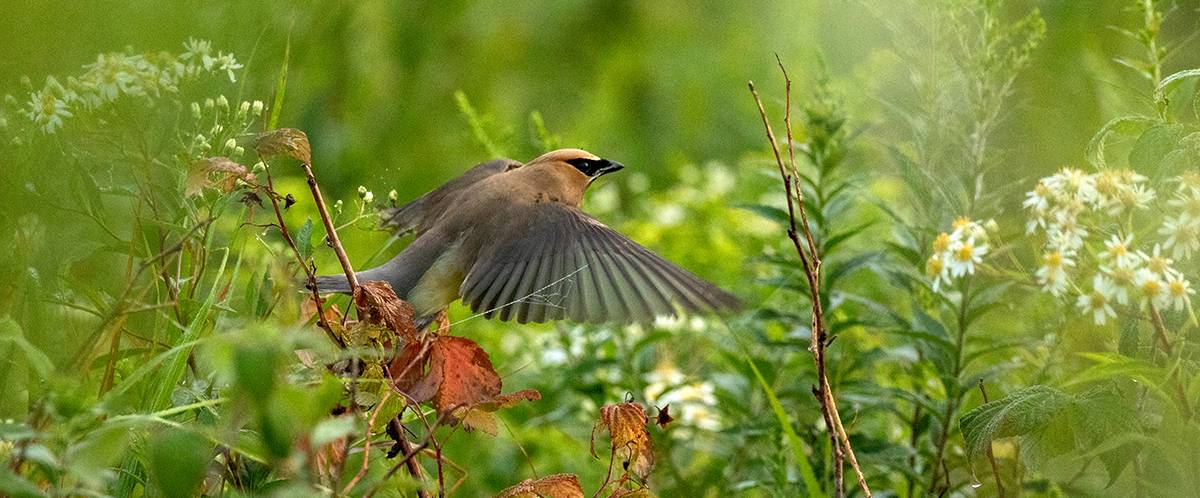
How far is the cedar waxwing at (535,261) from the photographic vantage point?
1.78 meters

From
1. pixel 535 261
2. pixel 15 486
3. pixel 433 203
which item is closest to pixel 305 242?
pixel 15 486

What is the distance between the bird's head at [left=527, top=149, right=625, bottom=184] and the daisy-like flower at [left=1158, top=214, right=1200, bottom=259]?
782 millimetres

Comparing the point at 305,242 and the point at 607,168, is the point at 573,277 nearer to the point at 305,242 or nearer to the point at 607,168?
the point at 607,168

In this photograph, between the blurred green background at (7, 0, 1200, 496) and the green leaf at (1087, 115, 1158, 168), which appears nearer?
the green leaf at (1087, 115, 1158, 168)

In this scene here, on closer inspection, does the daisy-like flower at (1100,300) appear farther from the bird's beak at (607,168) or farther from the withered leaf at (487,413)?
the bird's beak at (607,168)

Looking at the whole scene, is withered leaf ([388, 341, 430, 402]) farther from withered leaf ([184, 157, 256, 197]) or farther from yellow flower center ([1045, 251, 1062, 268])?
yellow flower center ([1045, 251, 1062, 268])

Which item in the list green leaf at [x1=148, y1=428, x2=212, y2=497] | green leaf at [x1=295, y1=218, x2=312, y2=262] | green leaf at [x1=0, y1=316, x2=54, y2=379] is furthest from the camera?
green leaf at [x1=295, y1=218, x2=312, y2=262]

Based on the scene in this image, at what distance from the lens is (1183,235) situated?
1.43 metres

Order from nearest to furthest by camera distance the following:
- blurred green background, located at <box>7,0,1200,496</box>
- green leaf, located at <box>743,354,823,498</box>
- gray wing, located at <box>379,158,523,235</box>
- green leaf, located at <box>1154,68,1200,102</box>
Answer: green leaf, located at <box>1154,68,1200,102</box> < green leaf, located at <box>743,354,823,498</box> < gray wing, located at <box>379,158,523,235</box> < blurred green background, located at <box>7,0,1200,496</box>

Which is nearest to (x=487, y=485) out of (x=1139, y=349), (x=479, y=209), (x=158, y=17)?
(x=479, y=209)

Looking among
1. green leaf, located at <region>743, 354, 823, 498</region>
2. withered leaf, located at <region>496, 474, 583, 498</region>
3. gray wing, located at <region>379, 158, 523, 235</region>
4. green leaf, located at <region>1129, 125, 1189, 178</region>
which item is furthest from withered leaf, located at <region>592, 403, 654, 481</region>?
gray wing, located at <region>379, 158, 523, 235</region>

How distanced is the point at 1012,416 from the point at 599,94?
365 centimetres

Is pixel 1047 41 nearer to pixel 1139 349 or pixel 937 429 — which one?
pixel 937 429

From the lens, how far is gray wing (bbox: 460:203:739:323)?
1.75 metres
